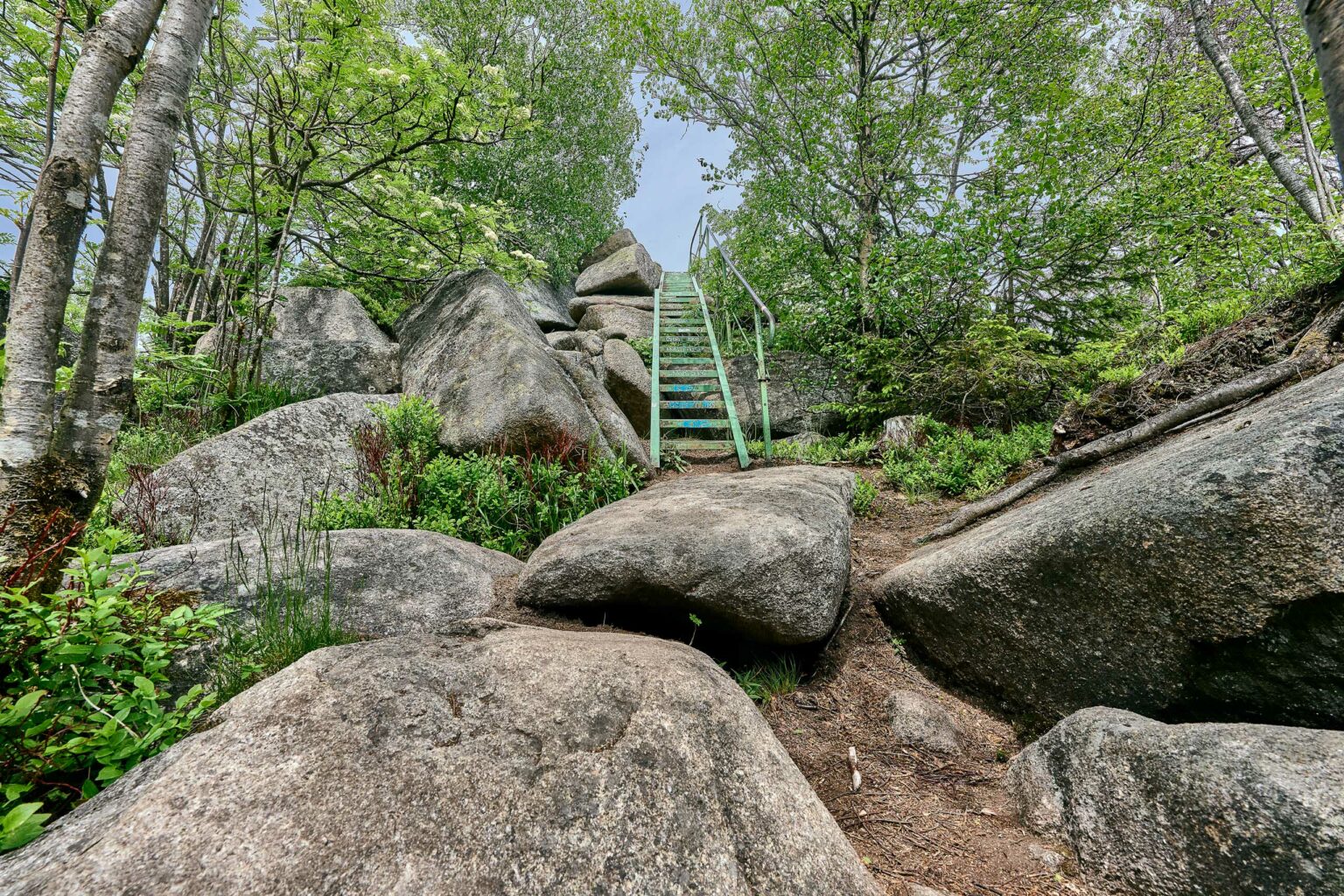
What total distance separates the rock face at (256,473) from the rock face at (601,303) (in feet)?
33.4

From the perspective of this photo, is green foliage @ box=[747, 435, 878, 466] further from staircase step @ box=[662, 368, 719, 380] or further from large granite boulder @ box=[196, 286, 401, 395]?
large granite boulder @ box=[196, 286, 401, 395]

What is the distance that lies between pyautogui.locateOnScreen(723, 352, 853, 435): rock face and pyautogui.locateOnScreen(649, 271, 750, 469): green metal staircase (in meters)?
0.69

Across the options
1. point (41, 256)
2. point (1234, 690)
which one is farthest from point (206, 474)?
point (1234, 690)

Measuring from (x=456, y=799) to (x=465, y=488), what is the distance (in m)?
3.30

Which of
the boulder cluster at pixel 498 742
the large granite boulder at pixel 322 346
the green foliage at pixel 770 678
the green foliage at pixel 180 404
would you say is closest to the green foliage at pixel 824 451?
the boulder cluster at pixel 498 742

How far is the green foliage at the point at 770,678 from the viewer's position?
8.48 ft

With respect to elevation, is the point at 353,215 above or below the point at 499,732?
above

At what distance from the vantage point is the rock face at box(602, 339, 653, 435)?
827 centimetres

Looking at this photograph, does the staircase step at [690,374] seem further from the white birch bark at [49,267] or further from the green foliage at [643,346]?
the white birch bark at [49,267]

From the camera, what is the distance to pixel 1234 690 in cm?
169

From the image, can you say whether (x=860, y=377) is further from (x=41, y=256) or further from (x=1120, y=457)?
(x=41, y=256)

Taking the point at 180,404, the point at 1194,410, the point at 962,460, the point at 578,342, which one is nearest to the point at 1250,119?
the point at 962,460

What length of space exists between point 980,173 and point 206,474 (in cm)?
1160

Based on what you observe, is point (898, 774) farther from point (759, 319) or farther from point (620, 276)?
point (620, 276)
